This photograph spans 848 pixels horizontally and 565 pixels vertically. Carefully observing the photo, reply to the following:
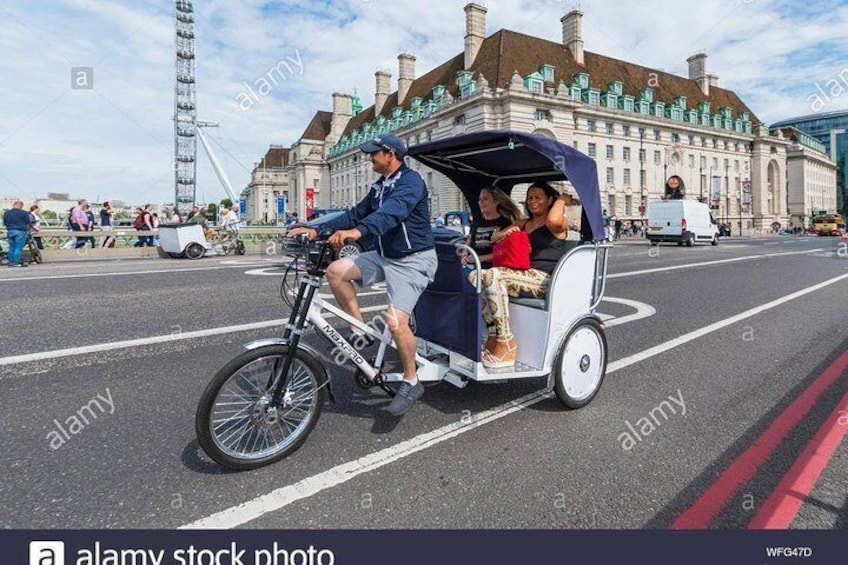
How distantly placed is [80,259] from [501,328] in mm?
19845

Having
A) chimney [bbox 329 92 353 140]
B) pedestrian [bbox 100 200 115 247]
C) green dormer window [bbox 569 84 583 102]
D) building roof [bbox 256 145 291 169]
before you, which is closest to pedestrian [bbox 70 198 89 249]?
pedestrian [bbox 100 200 115 247]

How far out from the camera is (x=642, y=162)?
231ft

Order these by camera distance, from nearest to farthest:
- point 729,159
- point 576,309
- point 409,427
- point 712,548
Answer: point 712,548, point 409,427, point 576,309, point 729,159

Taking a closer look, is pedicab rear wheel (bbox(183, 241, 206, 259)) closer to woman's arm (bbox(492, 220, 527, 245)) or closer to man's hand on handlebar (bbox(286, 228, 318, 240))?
woman's arm (bbox(492, 220, 527, 245))

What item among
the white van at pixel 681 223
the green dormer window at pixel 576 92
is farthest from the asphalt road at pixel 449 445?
the green dormer window at pixel 576 92

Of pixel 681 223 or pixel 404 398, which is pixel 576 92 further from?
pixel 404 398

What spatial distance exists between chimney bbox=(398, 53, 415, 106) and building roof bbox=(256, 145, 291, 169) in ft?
225

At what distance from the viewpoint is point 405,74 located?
3093 inches

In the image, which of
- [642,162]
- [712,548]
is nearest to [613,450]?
[712,548]

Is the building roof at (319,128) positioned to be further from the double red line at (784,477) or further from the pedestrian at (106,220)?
the double red line at (784,477)

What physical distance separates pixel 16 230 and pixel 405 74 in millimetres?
70920

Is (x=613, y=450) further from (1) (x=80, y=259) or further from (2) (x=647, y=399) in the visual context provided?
(1) (x=80, y=259)

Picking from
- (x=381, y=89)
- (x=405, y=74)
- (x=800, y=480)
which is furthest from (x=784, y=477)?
(x=381, y=89)

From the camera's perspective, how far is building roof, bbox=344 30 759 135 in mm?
58031
